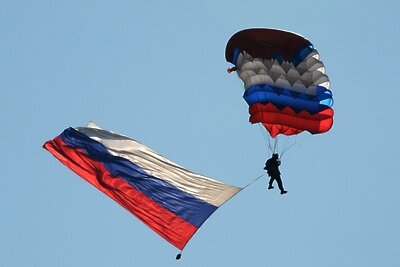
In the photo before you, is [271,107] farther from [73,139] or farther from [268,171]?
[73,139]

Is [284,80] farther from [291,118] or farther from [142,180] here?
[142,180]

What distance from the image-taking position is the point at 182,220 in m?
27.8

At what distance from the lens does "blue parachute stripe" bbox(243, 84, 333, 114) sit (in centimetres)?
2967

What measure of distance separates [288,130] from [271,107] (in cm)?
87

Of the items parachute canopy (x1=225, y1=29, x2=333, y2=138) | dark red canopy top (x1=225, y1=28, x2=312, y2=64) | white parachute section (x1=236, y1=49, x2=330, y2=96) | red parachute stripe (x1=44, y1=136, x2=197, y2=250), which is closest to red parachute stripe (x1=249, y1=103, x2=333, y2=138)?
parachute canopy (x1=225, y1=29, x2=333, y2=138)

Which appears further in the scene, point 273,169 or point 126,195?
point 273,169

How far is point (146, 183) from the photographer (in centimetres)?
2867

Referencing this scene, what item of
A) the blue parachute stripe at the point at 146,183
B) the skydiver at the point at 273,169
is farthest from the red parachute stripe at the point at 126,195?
the skydiver at the point at 273,169

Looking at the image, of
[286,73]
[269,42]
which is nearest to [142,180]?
[286,73]

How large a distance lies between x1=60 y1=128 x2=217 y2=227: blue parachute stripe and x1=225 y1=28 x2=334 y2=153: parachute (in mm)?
2799

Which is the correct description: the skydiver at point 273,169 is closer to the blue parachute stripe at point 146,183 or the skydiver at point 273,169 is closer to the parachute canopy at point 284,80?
the parachute canopy at point 284,80

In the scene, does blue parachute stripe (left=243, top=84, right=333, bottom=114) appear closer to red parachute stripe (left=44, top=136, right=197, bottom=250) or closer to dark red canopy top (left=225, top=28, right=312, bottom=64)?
dark red canopy top (left=225, top=28, right=312, bottom=64)

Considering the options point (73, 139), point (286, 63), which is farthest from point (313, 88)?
point (73, 139)

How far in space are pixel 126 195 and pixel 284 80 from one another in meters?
4.30
